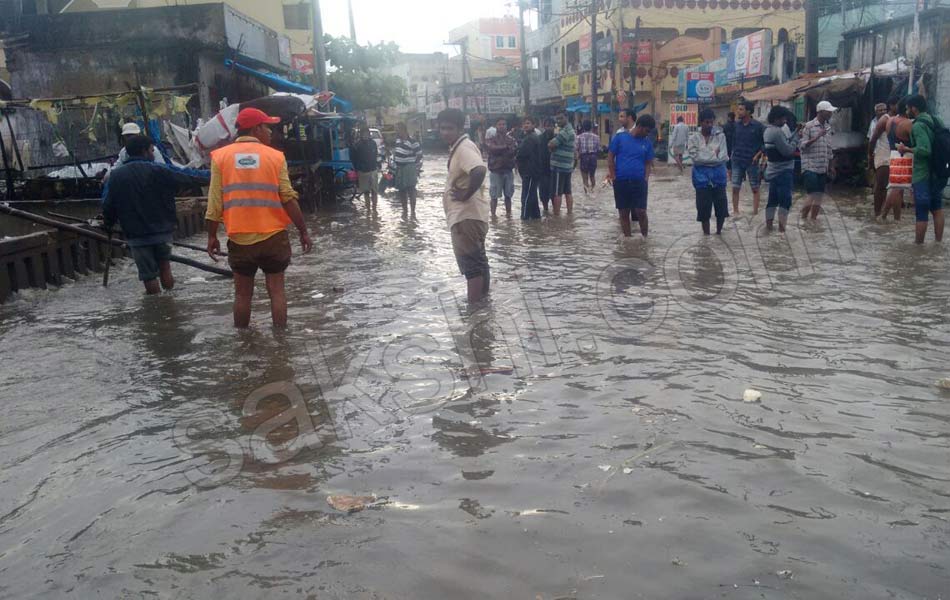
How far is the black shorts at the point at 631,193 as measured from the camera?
1047 cm

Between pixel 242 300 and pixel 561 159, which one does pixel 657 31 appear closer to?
pixel 561 159

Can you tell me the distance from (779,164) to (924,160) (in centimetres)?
222

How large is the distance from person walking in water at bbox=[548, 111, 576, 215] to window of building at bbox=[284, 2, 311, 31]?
129 ft

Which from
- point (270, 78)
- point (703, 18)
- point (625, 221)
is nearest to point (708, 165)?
point (625, 221)

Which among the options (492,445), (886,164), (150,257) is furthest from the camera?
(886,164)

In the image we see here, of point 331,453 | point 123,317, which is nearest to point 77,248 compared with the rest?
point 123,317

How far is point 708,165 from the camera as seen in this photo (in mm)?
10531

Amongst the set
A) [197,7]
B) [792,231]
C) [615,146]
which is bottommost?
[792,231]

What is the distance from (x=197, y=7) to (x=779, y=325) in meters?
18.2

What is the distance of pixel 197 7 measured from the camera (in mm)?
19844

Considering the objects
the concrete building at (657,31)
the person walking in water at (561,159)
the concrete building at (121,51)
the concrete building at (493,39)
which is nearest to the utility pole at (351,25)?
the concrete building at (657,31)

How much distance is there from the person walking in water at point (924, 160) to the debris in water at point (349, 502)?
7.87 m

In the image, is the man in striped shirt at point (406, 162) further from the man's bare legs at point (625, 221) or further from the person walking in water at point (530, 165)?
the man's bare legs at point (625, 221)

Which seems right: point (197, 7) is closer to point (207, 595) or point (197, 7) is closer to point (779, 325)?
point (779, 325)
